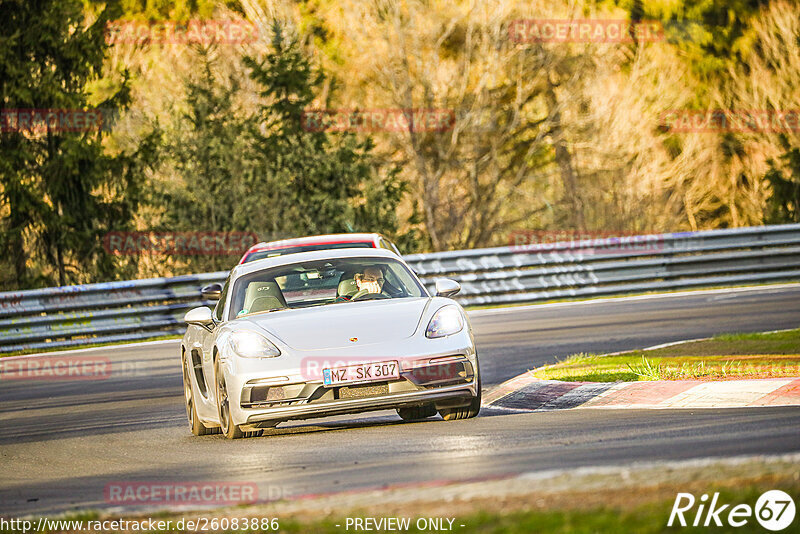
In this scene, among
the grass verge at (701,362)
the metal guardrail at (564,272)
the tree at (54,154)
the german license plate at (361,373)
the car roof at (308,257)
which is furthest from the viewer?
the tree at (54,154)

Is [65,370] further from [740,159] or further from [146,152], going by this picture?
[740,159]

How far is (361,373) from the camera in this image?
941 centimetres

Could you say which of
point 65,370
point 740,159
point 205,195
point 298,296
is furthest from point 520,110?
point 298,296

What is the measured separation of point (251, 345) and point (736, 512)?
203 inches

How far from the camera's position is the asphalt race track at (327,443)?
24.1ft

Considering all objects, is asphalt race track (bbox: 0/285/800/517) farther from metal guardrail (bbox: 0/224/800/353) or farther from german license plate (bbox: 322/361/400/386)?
metal guardrail (bbox: 0/224/800/353)

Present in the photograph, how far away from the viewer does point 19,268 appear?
28438 mm

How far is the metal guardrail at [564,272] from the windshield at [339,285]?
11491mm

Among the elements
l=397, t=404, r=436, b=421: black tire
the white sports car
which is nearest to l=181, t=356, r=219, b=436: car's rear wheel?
the white sports car

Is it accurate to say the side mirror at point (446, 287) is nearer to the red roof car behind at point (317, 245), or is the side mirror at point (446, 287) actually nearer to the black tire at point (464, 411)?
the black tire at point (464, 411)

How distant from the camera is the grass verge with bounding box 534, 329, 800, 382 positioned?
10828 millimetres

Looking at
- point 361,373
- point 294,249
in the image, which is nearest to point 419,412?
point 361,373

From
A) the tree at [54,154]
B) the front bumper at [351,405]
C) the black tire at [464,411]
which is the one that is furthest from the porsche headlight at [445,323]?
the tree at [54,154]

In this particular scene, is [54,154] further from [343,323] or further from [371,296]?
[343,323]
